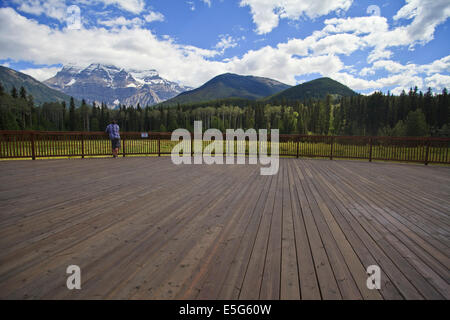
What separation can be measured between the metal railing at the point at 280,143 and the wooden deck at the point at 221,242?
5881 millimetres

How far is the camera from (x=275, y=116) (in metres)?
89.6

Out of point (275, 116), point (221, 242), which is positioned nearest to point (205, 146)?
point (221, 242)

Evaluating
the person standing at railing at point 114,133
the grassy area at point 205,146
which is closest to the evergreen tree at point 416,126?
the grassy area at point 205,146

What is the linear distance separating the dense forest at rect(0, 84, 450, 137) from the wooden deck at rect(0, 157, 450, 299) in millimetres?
67816

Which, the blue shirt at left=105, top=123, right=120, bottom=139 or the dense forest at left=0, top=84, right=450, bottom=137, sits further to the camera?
the dense forest at left=0, top=84, right=450, bottom=137

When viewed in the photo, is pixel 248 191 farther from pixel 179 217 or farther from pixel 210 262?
pixel 210 262

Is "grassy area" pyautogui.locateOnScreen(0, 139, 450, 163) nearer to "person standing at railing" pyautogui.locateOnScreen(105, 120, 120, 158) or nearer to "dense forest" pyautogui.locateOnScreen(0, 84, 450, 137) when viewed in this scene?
"person standing at railing" pyautogui.locateOnScreen(105, 120, 120, 158)

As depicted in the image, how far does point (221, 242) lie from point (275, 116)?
299 feet

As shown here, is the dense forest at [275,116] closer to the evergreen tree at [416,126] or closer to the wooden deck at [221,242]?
the evergreen tree at [416,126]

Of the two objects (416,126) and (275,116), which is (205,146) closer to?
(416,126)

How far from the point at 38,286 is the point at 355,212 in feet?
12.5

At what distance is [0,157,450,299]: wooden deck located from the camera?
1716mm

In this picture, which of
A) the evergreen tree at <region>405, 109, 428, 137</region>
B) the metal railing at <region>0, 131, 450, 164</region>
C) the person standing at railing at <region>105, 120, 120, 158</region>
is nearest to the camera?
the metal railing at <region>0, 131, 450, 164</region>

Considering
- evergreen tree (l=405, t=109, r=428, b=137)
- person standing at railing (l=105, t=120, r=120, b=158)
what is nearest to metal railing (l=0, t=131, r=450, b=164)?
Result: person standing at railing (l=105, t=120, r=120, b=158)
